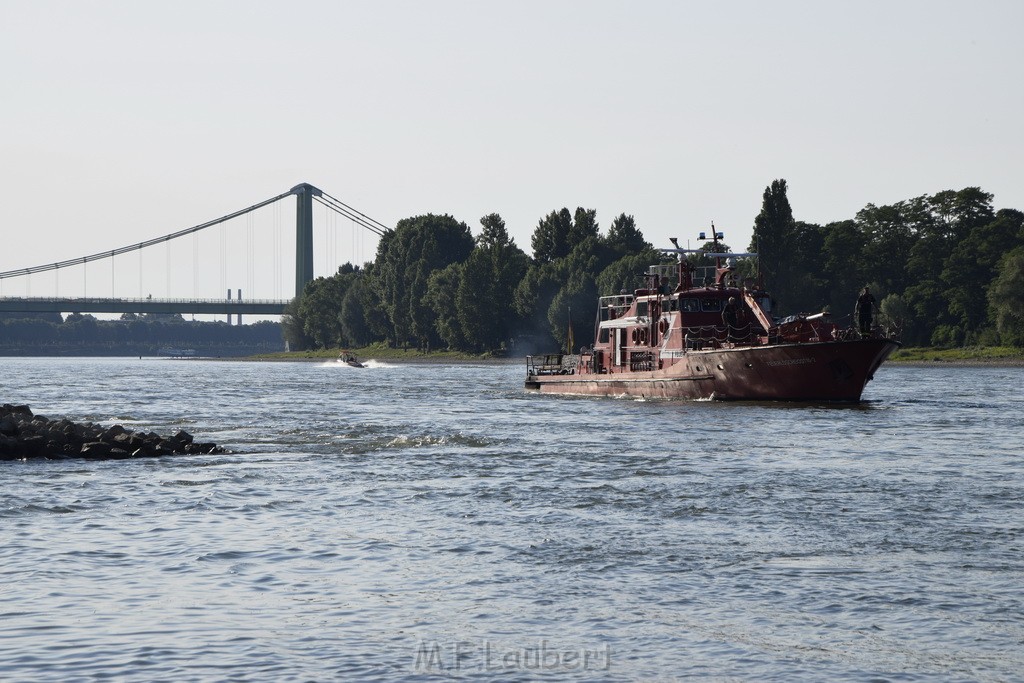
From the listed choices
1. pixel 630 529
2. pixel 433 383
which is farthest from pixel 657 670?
pixel 433 383

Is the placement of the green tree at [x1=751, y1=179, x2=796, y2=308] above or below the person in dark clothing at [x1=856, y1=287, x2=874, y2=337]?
above

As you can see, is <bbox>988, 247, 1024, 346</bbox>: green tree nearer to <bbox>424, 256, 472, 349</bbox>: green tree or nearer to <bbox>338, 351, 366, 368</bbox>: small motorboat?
<bbox>424, 256, 472, 349</bbox>: green tree

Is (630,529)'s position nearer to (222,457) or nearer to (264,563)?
(264,563)

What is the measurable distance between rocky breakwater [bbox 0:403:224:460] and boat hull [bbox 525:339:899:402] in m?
26.5

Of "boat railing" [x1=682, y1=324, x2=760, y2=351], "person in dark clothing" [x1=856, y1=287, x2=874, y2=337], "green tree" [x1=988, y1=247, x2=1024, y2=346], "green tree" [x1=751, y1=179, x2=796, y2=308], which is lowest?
"boat railing" [x1=682, y1=324, x2=760, y2=351]

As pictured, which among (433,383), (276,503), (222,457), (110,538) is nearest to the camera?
(110,538)

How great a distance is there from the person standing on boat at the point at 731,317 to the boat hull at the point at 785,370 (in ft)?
5.61

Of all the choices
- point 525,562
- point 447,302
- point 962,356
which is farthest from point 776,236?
point 525,562

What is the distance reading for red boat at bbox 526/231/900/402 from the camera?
59781 millimetres

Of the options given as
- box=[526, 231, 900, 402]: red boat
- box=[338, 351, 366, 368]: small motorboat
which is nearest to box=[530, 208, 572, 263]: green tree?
box=[338, 351, 366, 368]: small motorboat

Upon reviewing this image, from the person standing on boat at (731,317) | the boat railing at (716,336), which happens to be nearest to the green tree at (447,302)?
the boat railing at (716,336)

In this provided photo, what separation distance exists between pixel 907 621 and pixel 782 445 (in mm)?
25500

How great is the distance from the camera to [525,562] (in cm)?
2169

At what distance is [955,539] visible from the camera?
23250mm
